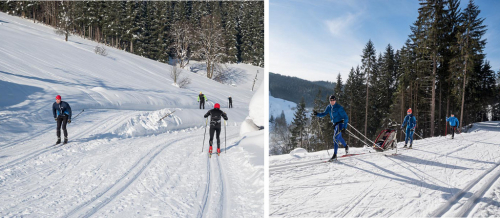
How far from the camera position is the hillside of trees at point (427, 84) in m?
4.80

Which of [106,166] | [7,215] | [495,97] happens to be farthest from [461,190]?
[106,166]

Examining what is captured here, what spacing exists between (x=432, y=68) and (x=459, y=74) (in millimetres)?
5200

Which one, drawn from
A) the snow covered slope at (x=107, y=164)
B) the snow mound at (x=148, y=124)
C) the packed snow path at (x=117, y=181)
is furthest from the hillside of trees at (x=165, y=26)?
the packed snow path at (x=117, y=181)

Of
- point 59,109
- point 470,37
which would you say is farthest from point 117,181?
point 470,37

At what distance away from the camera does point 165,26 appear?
5084 cm

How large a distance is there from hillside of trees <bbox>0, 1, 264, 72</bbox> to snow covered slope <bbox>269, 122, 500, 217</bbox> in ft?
118

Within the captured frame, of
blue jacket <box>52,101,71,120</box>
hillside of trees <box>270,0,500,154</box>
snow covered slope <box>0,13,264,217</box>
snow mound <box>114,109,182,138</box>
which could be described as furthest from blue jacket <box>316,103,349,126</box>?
blue jacket <box>52,101,71,120</box>

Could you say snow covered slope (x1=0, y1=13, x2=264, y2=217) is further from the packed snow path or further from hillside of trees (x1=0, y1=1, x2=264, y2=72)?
hillside of trees (x1=0, y1=1, x2=264, y2=72)

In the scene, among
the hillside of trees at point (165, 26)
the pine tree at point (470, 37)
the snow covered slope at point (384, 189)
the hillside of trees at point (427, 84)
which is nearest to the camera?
the snow covered slope at point (384, 189)

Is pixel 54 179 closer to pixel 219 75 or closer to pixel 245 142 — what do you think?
pixel 245 142

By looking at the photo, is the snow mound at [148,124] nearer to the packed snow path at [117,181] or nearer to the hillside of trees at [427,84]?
the packed snow path at [117,181]

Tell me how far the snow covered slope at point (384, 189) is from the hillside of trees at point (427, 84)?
1131mm

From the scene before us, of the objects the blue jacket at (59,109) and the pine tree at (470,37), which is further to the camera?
the blue jacket at (59,109)

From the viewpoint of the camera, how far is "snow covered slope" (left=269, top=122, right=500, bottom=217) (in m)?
2.40
